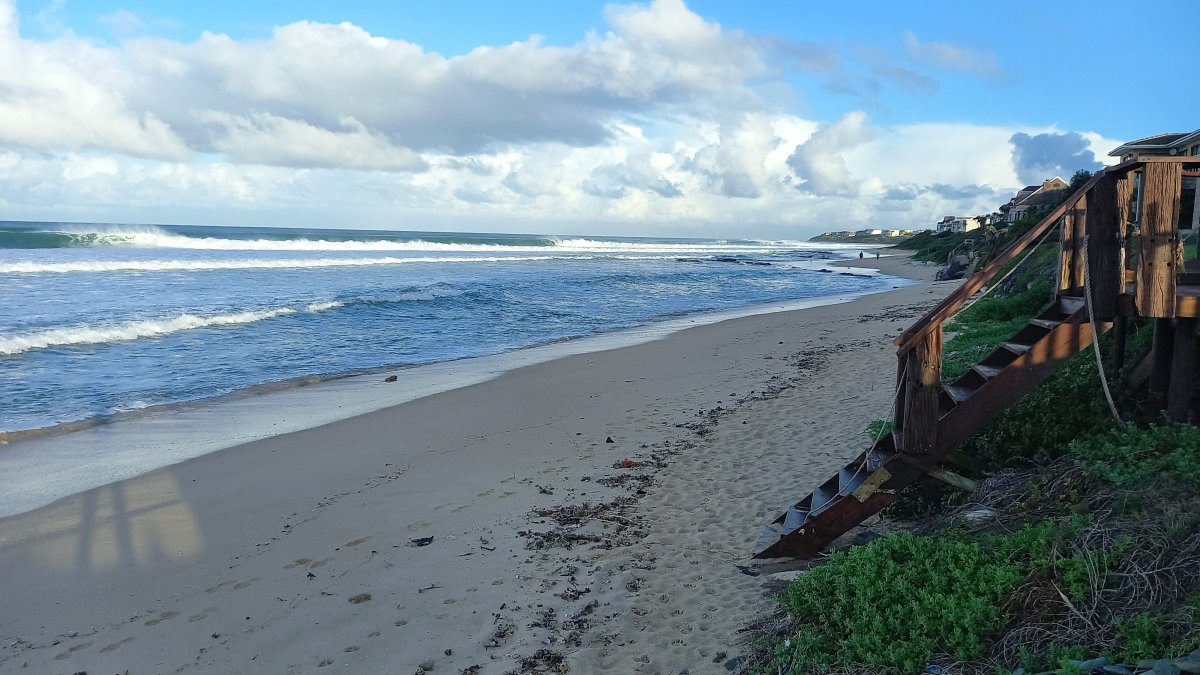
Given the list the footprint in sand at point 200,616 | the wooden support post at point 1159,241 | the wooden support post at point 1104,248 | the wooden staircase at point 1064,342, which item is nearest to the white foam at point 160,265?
the footprint in sand at point 200,616

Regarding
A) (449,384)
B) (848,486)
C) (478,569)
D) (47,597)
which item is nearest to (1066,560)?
(848,486)

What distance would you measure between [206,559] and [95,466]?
3.74 metres

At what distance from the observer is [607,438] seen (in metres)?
9.15

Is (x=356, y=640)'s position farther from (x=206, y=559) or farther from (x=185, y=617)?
(x=206, y=559)

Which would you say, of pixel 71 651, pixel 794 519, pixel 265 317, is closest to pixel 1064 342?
pixel 794 519

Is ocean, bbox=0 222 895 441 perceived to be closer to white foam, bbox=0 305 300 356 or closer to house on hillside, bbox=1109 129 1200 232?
white foam, bbox=0 305 300 356

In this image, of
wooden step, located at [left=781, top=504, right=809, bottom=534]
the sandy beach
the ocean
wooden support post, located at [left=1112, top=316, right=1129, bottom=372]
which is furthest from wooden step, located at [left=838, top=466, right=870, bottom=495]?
the ocean

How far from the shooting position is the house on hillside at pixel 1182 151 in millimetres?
17047

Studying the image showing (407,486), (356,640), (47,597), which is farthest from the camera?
(407,486)

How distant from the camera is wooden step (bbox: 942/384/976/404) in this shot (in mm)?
5090

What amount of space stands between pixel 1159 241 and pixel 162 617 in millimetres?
6686

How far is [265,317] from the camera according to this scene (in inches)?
867

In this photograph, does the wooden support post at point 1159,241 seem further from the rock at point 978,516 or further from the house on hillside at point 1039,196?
the house on hillside at point 1039,196

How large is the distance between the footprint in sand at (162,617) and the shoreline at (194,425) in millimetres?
3352
